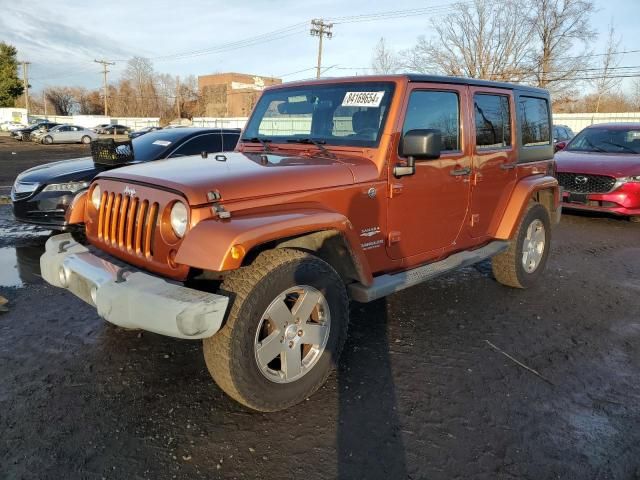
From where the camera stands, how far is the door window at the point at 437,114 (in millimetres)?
3600

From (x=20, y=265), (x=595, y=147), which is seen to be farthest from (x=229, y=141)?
(x=595, y=147)

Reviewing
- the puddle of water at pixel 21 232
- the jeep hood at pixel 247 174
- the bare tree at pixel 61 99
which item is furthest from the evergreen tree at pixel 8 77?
the jeep hood at pixel 247 174

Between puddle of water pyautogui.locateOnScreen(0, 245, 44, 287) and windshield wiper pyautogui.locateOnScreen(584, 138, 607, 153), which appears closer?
puddle of water pyautogui.locateOnScreen(0, 245, 44, 287)

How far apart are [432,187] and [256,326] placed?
1.87 m

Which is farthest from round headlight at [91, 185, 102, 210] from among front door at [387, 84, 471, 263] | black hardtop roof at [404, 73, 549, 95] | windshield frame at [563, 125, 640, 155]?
windshield frame at [563, 125, 640, 155]

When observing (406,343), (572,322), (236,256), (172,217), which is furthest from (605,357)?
(172,217)

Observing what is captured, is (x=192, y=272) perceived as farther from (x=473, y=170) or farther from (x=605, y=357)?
(x=605, y=357)

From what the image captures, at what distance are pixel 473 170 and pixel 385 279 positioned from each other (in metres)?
1.42

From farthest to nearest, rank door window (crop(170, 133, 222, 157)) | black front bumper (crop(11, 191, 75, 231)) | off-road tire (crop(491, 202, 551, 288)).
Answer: door window (crop(170, 133, 222, 157)) → black front bumper (crop(11, 191, 75, 231)) → off-road tire (crop(491, 202, 551, 288))

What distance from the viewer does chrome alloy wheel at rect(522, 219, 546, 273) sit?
16.4 feet

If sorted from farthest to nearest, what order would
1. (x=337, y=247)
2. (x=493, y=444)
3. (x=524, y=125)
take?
1. (x=524, y=125)
2. (x=337, y=247)
3. (x=493, y=444)

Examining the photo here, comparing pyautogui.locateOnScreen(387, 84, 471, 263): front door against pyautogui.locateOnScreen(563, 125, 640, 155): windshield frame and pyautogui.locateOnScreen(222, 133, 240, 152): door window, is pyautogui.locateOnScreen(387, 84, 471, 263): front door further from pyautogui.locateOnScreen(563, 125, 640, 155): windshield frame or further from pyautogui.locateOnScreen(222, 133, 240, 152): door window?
pyautogui.locateOnScreen(563, 125, 640, 155): windshield frame

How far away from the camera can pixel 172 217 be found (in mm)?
2730

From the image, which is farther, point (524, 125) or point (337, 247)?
point (524, 125)
